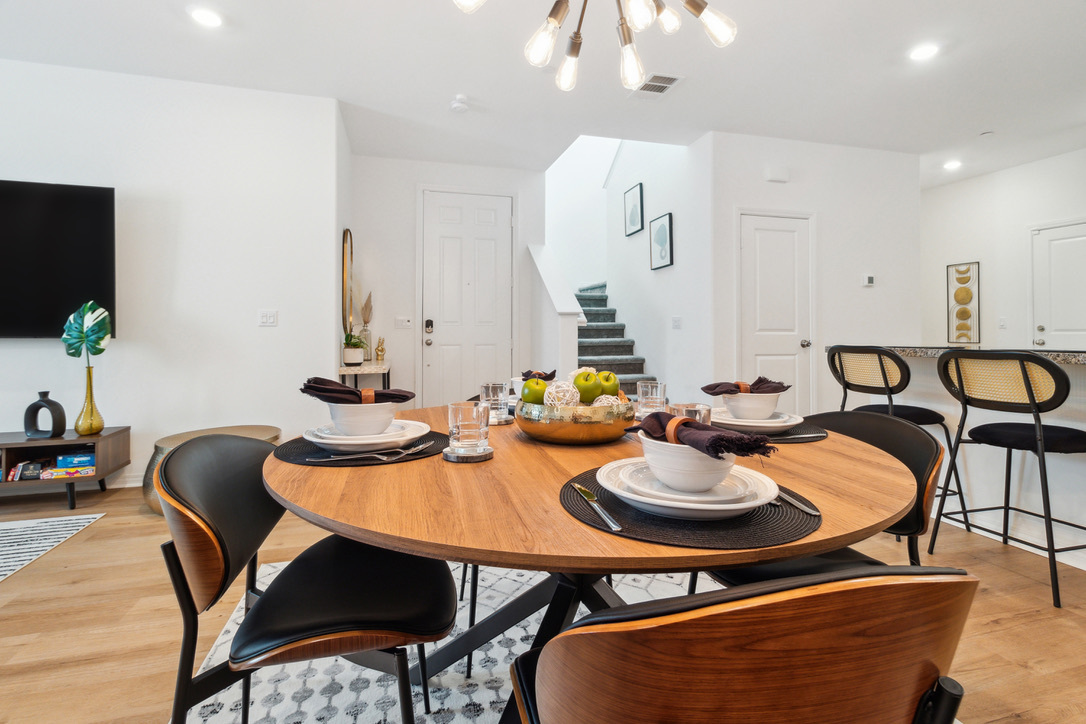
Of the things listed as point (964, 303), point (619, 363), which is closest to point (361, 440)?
point (619, 363)

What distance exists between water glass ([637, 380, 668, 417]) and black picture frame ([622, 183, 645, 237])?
4131 mm

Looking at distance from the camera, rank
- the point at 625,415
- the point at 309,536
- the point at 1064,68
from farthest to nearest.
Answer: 1. the point at 1064,68
2. the point at 309,536
3. the point at 625,415

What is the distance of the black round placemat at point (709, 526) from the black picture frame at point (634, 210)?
4.80m

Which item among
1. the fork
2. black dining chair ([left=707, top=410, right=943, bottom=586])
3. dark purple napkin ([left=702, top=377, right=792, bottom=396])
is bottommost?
black dining chair ([left=707, top=410, right=943, bottom=586])

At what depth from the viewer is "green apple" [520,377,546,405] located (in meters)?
1.22

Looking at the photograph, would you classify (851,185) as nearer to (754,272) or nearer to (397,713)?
(754,272)

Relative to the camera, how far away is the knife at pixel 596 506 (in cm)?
70

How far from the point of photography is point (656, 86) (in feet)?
10.9

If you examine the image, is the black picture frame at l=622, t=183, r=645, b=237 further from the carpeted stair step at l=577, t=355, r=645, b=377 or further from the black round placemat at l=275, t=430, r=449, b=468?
the black round placemat at l=275, t=430, r=449, b=468

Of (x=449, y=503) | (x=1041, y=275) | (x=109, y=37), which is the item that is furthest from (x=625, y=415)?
(x=1041, y=275)

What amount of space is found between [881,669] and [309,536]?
8.33 ft

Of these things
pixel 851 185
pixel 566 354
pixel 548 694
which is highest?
pixel 851 185

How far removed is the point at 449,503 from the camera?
0.81m

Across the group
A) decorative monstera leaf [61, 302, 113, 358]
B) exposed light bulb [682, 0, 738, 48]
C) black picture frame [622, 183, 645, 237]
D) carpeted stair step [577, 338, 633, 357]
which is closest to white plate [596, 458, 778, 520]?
exposed light bulb [682, 0, 738, 48]
